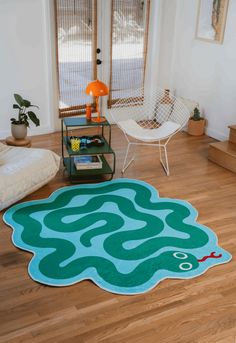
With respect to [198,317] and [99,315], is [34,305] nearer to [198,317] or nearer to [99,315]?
[99,315]

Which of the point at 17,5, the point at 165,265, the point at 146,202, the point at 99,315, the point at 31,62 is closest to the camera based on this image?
the point at 99,315

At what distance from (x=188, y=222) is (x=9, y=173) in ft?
5.72

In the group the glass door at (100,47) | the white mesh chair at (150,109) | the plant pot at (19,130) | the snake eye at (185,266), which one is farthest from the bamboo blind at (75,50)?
the snake eye at (185,266)

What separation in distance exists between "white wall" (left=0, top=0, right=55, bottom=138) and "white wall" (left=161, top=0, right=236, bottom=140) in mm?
1826

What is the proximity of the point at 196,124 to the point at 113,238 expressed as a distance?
114 inches

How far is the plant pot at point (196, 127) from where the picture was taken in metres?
6.04

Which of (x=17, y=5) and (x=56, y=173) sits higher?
(x=17, y=5)

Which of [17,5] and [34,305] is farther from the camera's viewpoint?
[17,5]

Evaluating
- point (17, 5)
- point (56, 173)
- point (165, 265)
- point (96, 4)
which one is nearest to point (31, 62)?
point (17, 5)

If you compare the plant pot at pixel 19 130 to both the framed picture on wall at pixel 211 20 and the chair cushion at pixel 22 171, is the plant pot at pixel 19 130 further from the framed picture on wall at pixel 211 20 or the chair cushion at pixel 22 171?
the framed picture on wall at pixel 211 20

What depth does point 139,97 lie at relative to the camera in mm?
6508

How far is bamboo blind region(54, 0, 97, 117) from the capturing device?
5.52 m

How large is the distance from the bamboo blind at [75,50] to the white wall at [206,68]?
1.15m

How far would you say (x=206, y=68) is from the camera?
591 cm
